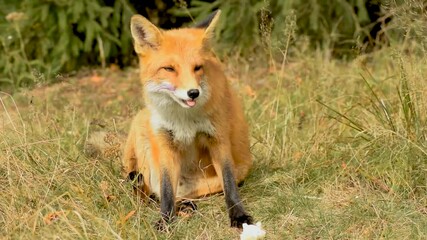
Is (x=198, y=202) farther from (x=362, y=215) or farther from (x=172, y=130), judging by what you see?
(x=362, y=215)

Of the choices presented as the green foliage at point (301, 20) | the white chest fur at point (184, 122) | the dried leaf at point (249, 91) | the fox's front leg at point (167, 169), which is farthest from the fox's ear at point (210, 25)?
the green foliage at point (301, 20)

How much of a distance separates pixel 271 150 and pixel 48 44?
154 inches

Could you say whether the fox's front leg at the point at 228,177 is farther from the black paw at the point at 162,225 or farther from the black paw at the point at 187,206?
the black paw at the point at 162,225

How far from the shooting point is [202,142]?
4328 mm

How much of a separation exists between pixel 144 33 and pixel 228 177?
3.08 ft

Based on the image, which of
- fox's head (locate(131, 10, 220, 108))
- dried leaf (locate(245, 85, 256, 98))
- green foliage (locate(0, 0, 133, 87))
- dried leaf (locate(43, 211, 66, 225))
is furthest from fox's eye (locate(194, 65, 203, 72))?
green foliage (locate(0, 0, 133, 87))

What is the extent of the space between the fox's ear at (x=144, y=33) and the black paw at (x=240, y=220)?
3.42 ft

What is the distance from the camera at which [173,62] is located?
4031mm

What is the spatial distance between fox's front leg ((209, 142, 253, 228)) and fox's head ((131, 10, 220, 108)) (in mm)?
353

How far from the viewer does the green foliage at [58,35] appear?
7.96m

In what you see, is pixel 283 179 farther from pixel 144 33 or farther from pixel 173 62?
pixel 144 33

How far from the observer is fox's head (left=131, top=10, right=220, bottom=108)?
396 centimetres

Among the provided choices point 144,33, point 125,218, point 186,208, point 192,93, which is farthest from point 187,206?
point 144,33

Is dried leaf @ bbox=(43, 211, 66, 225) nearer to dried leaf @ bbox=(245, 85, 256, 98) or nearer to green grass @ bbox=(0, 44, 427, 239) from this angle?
green grass @ bbox=(0, 44, 427, 239)
